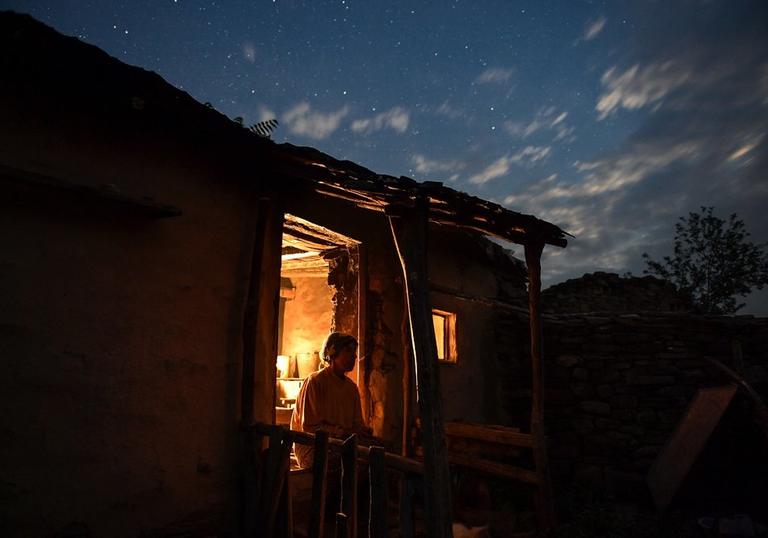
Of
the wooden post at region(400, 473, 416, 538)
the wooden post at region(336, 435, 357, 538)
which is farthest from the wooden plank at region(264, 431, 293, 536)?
the wooden post at region(400, 473, 416, 538)

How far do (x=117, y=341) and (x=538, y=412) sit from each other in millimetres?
4683

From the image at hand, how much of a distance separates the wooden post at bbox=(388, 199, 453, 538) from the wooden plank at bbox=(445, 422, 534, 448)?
6.76 feet

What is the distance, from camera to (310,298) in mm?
9297

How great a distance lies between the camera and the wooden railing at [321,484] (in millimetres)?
3143

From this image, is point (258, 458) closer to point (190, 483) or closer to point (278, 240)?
point (190, 483)

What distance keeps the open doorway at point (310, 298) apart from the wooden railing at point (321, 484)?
157 cm

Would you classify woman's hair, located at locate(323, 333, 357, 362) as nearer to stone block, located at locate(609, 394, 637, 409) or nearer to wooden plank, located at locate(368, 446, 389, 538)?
wooden plank, located at locate(368, 446, 389, 538)

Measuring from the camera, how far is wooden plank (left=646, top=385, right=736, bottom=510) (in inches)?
236

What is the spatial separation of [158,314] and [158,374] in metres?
0.46

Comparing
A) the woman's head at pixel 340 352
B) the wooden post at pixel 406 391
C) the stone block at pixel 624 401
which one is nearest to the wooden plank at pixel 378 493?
the woman's head at pixel 340 352

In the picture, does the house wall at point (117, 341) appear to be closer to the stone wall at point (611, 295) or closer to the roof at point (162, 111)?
the roof at point (162, 111)

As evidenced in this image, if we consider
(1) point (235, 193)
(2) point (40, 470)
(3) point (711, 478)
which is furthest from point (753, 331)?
(2) point (40, 470)

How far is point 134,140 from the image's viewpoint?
3666 millimetres

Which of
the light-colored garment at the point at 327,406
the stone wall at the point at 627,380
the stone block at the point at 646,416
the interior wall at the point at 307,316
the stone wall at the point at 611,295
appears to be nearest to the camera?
the light-colored garment at the point at 327,406
